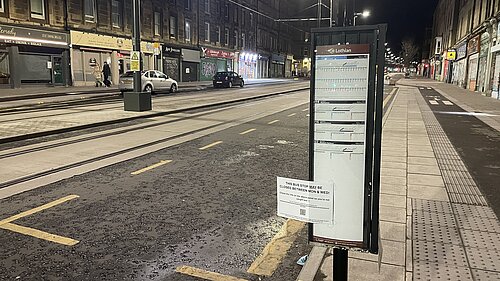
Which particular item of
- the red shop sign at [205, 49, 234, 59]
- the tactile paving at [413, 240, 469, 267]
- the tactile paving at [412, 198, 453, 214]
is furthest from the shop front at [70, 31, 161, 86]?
the tactile paving at [413, 240, 469, 267]

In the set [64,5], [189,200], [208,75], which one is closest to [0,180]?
[189,200]

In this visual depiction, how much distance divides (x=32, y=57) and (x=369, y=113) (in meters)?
28.1

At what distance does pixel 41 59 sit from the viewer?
26.8 metres

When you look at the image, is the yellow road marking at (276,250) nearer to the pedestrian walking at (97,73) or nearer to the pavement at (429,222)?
the pavement at (429,222)

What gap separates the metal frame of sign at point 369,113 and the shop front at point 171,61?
3785 centimetres

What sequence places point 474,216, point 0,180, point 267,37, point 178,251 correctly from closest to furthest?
point 178,251 → point 474,216 → point 0,180 → point 267,37

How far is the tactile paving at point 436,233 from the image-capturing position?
4.01 m

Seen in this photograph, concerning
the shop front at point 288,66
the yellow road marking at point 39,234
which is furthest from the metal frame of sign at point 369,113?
the shop front at point 288,66

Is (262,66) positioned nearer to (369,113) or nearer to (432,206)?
(432,206)

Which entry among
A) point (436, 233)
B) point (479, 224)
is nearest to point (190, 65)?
point (479, 224)

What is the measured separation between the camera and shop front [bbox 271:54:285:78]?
71.1m

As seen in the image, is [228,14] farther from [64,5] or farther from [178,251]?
[178,251]

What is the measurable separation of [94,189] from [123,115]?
850cm

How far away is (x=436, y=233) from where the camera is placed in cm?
418
